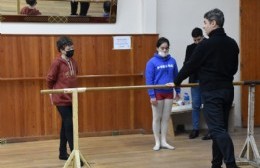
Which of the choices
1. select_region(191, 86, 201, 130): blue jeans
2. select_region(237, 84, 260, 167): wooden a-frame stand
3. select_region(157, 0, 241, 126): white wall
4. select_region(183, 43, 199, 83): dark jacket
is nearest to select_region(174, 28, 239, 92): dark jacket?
select_region(237, 84, 260, 167): wooden a-frame stand

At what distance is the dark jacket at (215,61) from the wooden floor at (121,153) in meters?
1.22

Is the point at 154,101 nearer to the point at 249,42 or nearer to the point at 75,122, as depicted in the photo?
the point at 75,122

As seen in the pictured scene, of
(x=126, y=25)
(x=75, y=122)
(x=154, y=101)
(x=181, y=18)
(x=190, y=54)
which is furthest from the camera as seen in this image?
(x=181, y=18)

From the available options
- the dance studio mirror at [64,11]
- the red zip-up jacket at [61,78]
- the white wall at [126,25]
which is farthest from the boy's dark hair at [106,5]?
the red zip-up jacket at [61,78]

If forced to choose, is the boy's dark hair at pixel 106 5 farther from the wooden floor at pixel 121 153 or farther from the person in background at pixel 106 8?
the wooden floor at pixel 121 153

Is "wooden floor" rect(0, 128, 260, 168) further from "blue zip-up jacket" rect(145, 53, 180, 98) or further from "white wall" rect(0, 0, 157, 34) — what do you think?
"white wall" rect(0, 0, 157, 34)

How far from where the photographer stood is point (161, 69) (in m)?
5.15

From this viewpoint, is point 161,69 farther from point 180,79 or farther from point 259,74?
point 259,74

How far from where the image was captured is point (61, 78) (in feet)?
15.0

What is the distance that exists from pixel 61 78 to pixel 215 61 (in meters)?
1.72

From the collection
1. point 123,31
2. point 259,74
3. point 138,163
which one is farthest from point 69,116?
point 259,74

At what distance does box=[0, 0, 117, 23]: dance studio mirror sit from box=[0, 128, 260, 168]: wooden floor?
5.53 ft

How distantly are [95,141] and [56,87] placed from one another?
1.54 meters

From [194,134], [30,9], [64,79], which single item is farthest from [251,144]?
[30,9]
